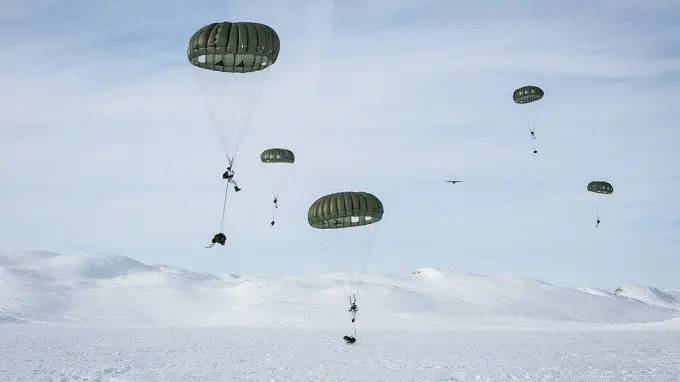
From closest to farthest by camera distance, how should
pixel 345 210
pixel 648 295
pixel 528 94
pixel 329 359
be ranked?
pixel 345 210 < pixel 329 359 < pixel 528 94 < pixel 648 295

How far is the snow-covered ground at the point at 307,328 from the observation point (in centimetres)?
2589

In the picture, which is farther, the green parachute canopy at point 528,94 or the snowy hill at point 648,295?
the snowy hill at point 648,295

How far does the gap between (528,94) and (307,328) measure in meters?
27.7

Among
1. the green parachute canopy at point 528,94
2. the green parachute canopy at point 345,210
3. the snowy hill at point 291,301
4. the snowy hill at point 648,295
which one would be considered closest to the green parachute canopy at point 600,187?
the green parachute canopy at point 528,94

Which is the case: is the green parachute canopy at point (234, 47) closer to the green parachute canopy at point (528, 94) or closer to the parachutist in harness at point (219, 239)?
the parachutist in harness at point (219, 239)

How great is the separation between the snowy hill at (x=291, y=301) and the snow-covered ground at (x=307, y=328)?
20cm

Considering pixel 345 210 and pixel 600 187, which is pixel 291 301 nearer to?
pixel 600 187

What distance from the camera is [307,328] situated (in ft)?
188

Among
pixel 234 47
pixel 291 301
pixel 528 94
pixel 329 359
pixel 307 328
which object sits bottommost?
pixel 329 359

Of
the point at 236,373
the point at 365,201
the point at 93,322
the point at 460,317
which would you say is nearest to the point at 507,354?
the point at 365,201

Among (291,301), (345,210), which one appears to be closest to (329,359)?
(345,210)

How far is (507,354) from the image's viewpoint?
107 feet

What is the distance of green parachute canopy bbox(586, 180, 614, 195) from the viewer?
159 feet

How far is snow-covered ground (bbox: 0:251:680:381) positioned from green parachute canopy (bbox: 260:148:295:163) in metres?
10.7
